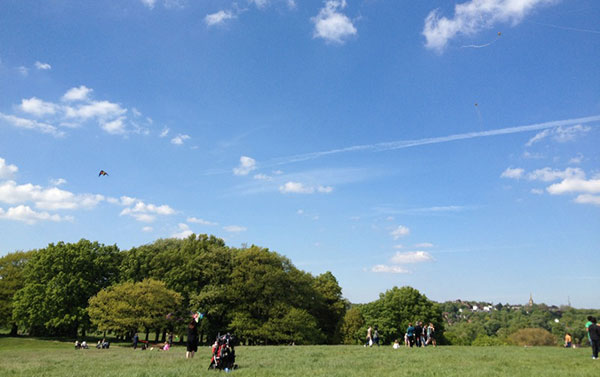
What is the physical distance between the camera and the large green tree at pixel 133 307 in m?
59.6

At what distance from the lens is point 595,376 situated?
576 inches

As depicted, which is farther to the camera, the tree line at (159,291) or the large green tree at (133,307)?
the tree line at (159,291)

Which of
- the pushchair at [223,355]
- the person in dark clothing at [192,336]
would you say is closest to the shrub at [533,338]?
the person in dark clothing at [192,336]

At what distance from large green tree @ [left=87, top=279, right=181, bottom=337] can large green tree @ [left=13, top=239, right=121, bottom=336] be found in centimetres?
932

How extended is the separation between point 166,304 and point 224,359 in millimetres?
49474

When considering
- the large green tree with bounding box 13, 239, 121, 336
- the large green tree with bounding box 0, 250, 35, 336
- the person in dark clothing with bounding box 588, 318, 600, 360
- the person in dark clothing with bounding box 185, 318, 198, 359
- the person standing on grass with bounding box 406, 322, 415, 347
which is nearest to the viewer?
the person in dark clothing with bounding box 185, 318, 198, 359

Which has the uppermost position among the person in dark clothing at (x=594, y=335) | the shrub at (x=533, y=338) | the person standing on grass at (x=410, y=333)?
the person in dark clothing at (x=594, y=335)

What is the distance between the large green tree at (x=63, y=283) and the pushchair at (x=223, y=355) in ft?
203

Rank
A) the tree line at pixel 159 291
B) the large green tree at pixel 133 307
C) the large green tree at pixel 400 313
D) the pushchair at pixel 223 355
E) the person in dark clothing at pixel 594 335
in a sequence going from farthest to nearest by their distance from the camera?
the large green tree at pixel 400 313 → the tree line at pixel 159 291 → the large green tree at pixel 133 307 → the person in dark clothing at pixel 594 335 → the pushchair at pixel 223 355

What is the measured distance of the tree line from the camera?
62.5 m

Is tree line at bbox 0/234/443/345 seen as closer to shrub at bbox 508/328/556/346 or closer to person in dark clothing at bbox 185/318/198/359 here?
person in dark clothing at bbox 185/318/198/359

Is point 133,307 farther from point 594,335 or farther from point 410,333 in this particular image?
point 594,335

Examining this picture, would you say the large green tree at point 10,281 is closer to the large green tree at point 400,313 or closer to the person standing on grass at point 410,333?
the large green tree at point 400,313

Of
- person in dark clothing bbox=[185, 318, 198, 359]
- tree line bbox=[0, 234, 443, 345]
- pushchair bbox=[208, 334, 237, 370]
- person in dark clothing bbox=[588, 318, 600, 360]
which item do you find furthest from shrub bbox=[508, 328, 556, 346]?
pushchair bbox=[208, 334, 237, 370]
